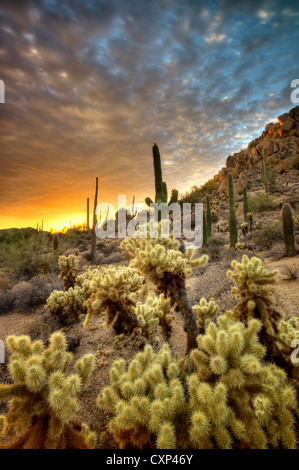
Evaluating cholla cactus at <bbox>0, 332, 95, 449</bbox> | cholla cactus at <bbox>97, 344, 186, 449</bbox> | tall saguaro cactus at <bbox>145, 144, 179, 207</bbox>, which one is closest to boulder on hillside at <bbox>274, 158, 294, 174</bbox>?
tall saguaro cactus at <bbox>145, 144, 179, 207</bbox>

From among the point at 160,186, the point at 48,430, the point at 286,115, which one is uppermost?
the point at 286,115

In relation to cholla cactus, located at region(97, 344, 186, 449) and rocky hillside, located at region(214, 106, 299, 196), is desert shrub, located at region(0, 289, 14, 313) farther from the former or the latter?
rocky hillside, located at region(214, 106, 299, 196)

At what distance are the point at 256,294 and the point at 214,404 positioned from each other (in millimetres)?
1500

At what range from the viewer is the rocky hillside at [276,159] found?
24.9 meters

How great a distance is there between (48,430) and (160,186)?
7.17 m

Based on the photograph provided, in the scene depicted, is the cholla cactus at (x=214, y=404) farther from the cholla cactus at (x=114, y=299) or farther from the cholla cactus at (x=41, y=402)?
the cholla cactus at (x=114, y=299)

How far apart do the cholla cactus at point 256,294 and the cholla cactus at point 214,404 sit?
2.47 feet

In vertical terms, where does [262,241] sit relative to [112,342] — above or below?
above

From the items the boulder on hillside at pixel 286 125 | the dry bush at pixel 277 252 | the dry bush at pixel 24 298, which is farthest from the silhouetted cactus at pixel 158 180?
the boulder on hillside at pixel 286 125

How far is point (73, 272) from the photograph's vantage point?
6.91m

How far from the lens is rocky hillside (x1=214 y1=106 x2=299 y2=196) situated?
2486cm

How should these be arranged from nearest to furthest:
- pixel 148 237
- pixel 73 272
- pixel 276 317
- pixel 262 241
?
1. pixel 276 317
2. pixel 148 237
3. pixel 73 272
4. pixel 262 241
